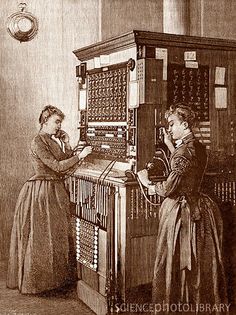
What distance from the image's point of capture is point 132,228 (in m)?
2.62

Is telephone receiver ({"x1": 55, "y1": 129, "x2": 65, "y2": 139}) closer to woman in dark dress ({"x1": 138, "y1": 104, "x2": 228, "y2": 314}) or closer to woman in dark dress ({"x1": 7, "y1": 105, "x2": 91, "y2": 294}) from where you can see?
woman in dark dress ({"x1": 7, "y1": 105, "x2": 91, "y2": 294})

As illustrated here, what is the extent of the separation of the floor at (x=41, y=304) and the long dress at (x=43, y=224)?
5cm

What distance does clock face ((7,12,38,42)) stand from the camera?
2619 millimetres

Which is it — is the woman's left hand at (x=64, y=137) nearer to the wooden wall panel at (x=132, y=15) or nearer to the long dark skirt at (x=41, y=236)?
the long dark skirt at (x=41, y=236)

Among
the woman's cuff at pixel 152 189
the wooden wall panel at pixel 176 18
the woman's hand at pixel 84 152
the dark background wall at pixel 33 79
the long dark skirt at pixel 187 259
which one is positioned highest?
the wooden wall panel at pixel 176 18

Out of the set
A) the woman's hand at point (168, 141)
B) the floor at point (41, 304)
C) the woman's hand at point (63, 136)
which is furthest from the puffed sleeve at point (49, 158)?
the floor at point (41, 304)

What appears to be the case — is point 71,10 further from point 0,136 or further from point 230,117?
point 230,117

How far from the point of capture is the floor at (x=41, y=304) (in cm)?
261

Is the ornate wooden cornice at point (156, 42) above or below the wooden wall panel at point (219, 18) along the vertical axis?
below

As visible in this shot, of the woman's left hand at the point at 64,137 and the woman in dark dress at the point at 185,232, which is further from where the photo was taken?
the woman's left hand at the point at 64,137

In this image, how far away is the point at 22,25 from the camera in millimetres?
2602

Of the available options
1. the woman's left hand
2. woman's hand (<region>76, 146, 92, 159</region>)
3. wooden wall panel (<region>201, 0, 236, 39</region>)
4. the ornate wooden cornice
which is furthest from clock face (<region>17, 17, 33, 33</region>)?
wooden wall panel (<region>201, 0, 236, 39</region>)

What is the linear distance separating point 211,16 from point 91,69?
1046 millimetres

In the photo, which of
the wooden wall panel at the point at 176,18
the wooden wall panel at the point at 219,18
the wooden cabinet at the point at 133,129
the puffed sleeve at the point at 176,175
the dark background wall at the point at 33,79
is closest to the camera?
the puffed sleeve at the point at 176,175
